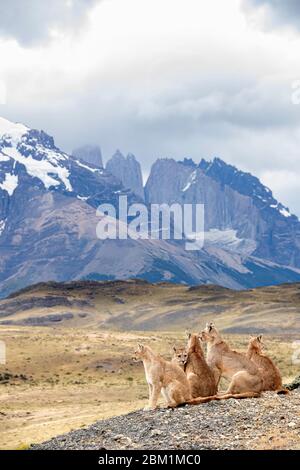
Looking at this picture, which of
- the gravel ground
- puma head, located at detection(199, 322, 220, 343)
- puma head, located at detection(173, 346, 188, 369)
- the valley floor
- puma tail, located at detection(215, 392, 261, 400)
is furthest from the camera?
the valley floor

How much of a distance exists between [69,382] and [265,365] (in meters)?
66.4

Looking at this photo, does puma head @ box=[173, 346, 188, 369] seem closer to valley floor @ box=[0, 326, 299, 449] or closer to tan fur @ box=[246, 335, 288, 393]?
tan fur @ box=[246, 335, 288, 393]

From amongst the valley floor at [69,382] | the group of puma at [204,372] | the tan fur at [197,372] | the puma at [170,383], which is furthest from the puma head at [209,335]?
the valley floor at [69,382]

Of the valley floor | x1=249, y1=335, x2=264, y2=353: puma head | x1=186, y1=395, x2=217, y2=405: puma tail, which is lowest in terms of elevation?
the valley floor

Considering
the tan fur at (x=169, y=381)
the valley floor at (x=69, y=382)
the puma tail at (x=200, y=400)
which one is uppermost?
the tan fur at (x=169, y=381)

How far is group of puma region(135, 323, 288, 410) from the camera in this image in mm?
23688

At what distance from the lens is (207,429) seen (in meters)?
20.3

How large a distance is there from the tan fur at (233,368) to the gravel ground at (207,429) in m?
0.59

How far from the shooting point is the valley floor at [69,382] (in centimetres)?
5075

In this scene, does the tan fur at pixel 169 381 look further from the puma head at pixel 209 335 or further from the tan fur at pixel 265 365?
the tan fur at pixel 265 365

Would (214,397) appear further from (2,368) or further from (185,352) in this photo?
(2,368)

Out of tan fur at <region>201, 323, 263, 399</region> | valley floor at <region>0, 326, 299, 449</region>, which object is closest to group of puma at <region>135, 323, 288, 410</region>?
tan fur at <region>201, 323, 263, 399</region>

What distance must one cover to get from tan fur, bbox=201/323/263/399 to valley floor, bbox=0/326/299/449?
1.20 meters
